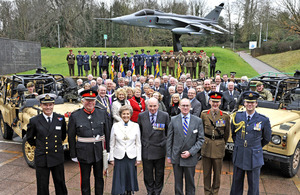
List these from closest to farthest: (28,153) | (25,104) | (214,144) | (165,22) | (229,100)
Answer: (214,144) → (28,153) → (25,104) → (229,100) → (165,22)

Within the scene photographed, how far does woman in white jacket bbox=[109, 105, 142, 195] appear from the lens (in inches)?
161

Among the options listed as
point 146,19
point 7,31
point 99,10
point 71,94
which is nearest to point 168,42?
point 99,10

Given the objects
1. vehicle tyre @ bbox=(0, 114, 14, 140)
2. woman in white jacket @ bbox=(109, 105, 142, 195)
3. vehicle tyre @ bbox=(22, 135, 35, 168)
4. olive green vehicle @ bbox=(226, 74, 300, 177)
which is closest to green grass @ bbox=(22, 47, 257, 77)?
vehicle tyre @ bbox=(0, 114, 14, 140)

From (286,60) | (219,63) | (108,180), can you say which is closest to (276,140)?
(108,180)

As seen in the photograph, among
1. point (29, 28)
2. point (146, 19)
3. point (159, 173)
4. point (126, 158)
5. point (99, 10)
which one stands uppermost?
point (99, 10)

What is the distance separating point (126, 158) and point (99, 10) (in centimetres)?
5297

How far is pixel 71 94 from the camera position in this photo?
25.1ft

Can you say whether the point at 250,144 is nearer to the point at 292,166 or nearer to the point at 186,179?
the point at 186,179

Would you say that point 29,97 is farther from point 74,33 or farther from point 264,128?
point 74,33

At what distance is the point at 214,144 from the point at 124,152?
5.06ft

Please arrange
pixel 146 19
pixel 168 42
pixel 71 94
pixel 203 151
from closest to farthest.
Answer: pixel 203 151, pixel 71 94, pixel 146 19, pixel 168 42

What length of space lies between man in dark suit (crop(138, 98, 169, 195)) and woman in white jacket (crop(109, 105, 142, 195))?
0.75 feet

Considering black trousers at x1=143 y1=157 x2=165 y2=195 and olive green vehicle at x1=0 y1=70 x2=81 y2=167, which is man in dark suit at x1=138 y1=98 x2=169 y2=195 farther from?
olive green vehicle at x1=0 y1=70 x2=81 y2=167

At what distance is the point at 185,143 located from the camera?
13.2ft
